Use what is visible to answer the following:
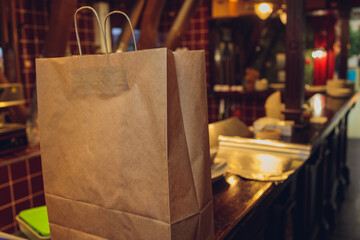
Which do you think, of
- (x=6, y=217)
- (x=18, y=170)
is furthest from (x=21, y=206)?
(x=18, y=170)

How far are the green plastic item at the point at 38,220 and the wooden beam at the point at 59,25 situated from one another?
7.54 ft

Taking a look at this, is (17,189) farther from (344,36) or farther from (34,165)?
(344,36)

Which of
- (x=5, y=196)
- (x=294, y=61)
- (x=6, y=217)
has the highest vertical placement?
(x=294, y=61)

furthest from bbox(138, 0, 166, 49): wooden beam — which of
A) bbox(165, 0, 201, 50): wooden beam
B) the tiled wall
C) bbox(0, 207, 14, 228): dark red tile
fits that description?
bbox(0, 207, 14, 228): dark red tile

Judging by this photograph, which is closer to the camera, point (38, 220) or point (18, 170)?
point (38, 220)

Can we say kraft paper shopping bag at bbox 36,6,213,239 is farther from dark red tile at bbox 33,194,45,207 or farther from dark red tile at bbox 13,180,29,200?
dark red tile at bbox 33,194,45,207

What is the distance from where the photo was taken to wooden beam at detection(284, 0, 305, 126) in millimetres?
2617

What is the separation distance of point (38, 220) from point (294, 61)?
214cm

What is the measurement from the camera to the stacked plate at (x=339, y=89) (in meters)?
4.88

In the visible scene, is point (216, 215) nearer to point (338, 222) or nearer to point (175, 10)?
point (338, 222)

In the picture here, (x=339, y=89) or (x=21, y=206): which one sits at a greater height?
(x=339, y=89)

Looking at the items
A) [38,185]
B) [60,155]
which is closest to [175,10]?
[38,185]

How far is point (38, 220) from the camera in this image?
1309 millimetres

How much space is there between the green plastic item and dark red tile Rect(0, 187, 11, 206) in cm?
187
